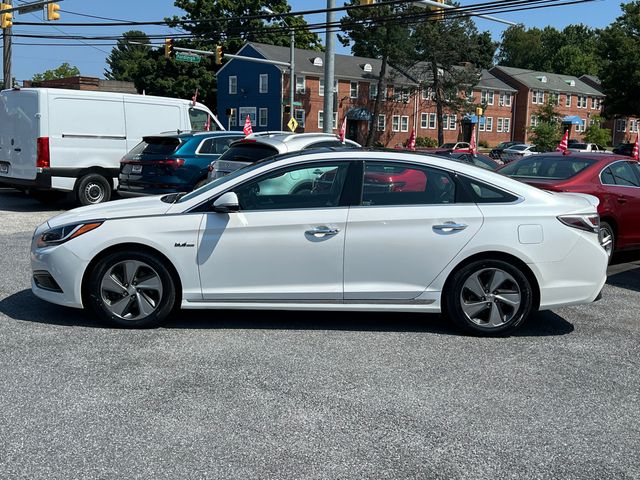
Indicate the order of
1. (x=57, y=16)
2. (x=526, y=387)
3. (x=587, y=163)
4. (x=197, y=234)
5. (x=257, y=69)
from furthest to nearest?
(x=257, y=69), (x=57, y=16), (x=587, y=163), (x=197, y=234), (x=526, y=387)

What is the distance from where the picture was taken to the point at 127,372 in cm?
466

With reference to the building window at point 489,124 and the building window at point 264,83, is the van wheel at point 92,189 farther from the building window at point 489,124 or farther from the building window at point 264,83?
the building window at point 489,124

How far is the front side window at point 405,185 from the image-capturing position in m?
5.69

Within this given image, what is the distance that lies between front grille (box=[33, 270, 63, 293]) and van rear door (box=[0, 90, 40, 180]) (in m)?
8.24

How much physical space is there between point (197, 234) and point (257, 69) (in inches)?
2312

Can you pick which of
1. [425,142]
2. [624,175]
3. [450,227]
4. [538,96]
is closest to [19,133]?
[450,227]

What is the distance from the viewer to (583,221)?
5.72m

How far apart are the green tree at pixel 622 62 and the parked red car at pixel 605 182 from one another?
49.1 m

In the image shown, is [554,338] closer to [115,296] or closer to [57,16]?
[115,296]

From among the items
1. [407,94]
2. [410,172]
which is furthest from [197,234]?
[407,94]

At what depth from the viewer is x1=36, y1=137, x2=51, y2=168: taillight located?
1309 cm

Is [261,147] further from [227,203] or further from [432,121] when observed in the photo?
[432,121]

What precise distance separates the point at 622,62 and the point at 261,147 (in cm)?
5219

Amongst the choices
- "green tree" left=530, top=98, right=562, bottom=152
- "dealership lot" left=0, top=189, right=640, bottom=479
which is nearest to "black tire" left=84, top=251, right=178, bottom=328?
"dealership lot" left=0, top=189, right=640, bottom=479
